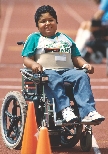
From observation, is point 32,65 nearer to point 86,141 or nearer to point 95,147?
point 86,141

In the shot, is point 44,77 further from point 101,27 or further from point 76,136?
point 101,27

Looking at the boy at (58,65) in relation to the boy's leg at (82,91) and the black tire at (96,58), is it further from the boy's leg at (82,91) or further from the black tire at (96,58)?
the black tire at (96,58)

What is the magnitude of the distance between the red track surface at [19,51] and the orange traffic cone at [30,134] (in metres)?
0.47

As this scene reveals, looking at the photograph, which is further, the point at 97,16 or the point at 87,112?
the point at 97,16

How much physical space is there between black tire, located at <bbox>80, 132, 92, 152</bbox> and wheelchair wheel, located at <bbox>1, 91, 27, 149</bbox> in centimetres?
71

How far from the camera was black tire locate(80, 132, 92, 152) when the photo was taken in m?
8.46

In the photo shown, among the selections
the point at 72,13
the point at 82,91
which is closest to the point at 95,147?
the point at 82,91

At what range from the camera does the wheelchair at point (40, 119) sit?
8359mm

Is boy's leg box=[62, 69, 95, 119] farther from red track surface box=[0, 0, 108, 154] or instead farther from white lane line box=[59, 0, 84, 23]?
white lane line box=[59, 0, 84, 23]

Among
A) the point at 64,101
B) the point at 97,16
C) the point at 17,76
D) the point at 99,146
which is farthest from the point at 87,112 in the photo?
the point at 97,16

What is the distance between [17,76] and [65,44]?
312 inches

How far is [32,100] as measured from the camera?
8.59 meters

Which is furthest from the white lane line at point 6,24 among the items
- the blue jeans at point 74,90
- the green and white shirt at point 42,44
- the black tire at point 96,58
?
the blue jeans at point 74,90

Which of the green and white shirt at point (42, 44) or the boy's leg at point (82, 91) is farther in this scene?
the green and white shirt at point (42, 44)
